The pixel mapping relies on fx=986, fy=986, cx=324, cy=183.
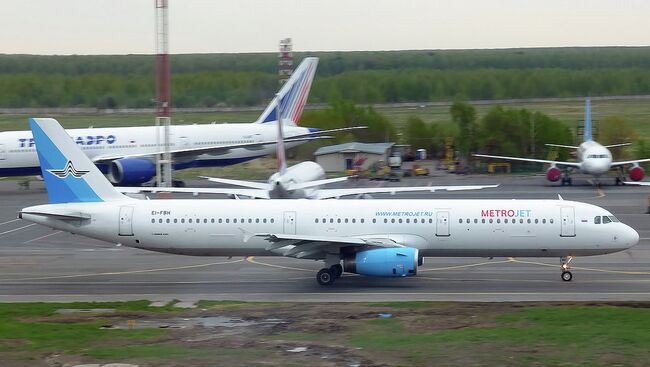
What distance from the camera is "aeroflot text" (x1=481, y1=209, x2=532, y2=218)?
119 ft

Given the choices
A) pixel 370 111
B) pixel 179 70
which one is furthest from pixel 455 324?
pixel 179 70

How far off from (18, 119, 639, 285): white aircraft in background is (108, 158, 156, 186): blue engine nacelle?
31.1m

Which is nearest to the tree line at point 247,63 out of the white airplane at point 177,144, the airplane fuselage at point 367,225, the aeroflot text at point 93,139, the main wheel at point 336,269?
the white airplane at point 177,144

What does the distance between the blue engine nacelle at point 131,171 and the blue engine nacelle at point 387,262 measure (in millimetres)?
36782

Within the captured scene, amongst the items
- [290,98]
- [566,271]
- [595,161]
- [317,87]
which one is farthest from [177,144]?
[317,87]

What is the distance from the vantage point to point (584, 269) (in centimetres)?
3900

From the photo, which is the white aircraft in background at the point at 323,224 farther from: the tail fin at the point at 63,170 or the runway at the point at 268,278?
the runway at the point at 268,278

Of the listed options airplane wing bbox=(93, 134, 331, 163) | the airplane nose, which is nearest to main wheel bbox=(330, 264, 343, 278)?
the airplane nose

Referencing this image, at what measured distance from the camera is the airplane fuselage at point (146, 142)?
229ft

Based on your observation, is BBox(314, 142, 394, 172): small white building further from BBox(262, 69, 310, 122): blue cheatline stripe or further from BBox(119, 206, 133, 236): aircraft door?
BBox(119, 206, 133, 236): aircraft door

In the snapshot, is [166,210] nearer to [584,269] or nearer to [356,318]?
[356,318]


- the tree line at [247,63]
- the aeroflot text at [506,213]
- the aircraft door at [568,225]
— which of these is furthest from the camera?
the tree line at [247,63]

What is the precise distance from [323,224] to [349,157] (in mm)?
44921

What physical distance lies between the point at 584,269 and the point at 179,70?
91077 millimetres
